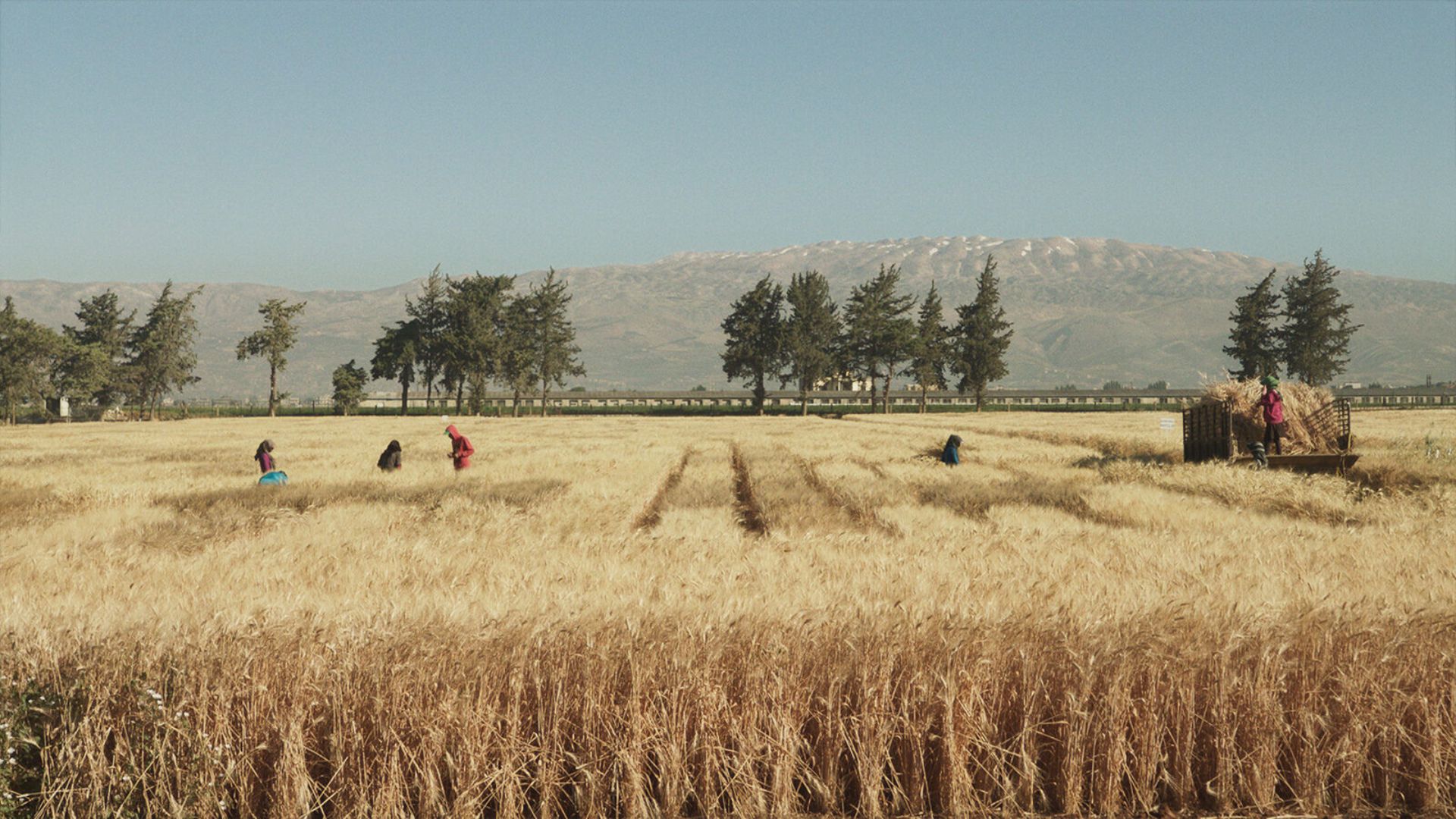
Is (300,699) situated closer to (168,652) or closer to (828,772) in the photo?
(168,652)

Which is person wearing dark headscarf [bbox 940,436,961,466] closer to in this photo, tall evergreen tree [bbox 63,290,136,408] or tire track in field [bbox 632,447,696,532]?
tire track in field [bbox 632,447,696,532]

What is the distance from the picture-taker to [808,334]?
130625 mm

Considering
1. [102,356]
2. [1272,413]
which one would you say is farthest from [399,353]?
[1272,413]

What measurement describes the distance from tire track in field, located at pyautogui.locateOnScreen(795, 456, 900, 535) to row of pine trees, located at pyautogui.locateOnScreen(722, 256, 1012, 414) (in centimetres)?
9659

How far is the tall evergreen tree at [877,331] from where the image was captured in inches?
5000

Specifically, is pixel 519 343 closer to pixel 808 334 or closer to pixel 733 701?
pixel 808 334

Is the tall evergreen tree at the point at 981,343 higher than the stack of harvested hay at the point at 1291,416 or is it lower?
higher

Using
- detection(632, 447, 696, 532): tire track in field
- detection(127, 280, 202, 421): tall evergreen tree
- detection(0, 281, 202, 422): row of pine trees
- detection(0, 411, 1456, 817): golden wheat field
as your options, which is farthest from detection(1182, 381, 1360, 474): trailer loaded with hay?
detection(127, 280, 202, 421): tall evergreen tree

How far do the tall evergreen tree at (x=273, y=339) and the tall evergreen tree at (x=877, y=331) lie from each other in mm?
64989

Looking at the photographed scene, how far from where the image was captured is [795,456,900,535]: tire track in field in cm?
1688

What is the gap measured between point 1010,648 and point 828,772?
127 cm

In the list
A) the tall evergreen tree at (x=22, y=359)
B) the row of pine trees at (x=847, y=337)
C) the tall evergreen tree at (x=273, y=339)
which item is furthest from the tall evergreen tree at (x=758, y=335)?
the tall evergreen tree at (x=22, y=359)

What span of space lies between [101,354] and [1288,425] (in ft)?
403

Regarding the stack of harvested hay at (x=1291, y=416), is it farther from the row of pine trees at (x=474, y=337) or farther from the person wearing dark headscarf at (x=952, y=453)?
the row of pine trees at (x=474, y=337)
